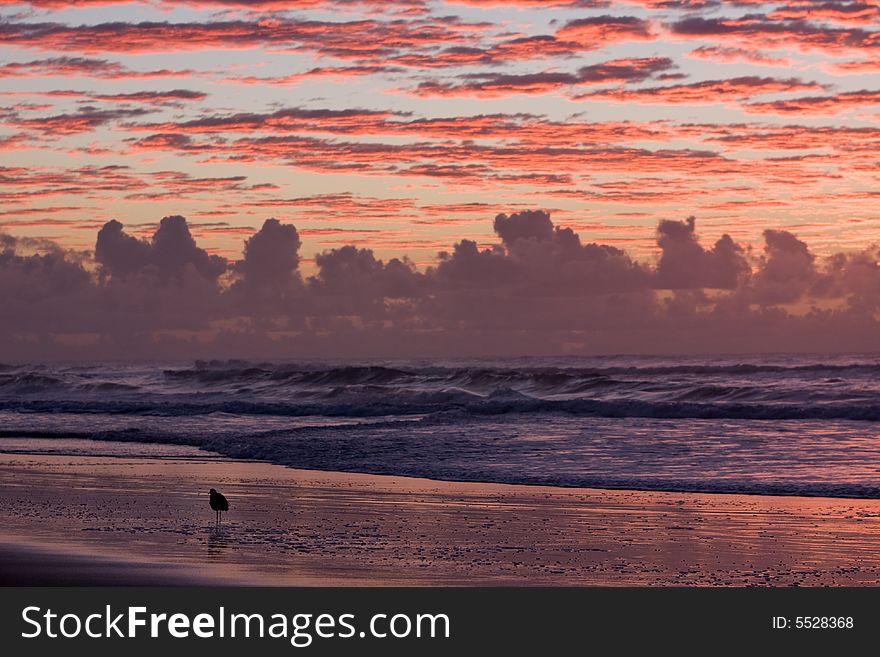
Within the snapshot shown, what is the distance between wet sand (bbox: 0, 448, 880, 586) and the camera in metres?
12.9

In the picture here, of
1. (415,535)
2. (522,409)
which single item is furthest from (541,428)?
(415,535)

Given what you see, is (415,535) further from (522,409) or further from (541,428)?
(522,409)

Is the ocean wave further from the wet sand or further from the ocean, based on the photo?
the wet sand

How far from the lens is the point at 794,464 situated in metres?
24.4

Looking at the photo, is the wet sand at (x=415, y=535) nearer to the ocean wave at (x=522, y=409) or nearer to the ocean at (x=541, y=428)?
the ocean at (x=541, y=428)

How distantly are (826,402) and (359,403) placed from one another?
21.7 metres

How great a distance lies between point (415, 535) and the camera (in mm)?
15461

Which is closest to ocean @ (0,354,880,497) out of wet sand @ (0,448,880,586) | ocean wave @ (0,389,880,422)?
ocean wave @ (0,389,880,422)

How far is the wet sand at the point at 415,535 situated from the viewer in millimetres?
12945

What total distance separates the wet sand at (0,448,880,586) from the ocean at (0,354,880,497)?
101 inches

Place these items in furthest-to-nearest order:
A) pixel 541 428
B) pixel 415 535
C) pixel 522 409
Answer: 1. pixel 522 409
2. pixel 541 428
3. pixel 415 535

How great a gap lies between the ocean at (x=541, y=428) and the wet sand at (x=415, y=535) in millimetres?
2568

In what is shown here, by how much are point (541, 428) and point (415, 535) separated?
18753 mm
